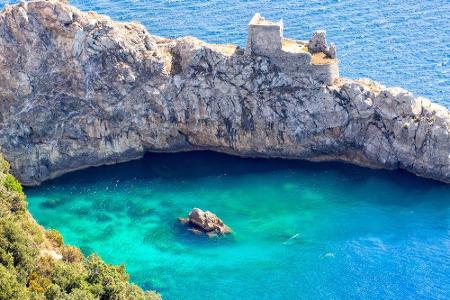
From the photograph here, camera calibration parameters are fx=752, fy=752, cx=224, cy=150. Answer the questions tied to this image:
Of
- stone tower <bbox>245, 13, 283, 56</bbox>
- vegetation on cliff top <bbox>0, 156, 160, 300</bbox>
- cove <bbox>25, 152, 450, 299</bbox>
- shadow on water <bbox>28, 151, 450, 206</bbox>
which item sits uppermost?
stone tower <bbox>245, 13, 283, 56</bbox>

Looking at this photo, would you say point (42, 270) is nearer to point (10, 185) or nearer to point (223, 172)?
point (10, 185)

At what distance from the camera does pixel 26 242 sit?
5012 cm

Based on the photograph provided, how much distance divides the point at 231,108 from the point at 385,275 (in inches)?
1005

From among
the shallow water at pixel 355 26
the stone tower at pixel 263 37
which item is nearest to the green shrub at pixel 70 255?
the stone tower at pixel 263 37

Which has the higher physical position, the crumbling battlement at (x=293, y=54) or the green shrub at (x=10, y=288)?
the crumbling battlement at (x=293, y=54)

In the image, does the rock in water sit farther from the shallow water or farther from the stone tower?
the shallow water

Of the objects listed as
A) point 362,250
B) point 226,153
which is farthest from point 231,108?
point 362,250

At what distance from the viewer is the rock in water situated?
6894 centimetres

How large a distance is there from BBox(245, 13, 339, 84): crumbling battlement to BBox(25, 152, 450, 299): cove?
31.4ft

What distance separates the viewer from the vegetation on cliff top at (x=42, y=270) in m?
46.7

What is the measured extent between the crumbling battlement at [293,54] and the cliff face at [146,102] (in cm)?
65

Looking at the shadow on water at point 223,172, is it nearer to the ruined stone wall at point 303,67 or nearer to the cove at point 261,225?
the cove at point 261,225

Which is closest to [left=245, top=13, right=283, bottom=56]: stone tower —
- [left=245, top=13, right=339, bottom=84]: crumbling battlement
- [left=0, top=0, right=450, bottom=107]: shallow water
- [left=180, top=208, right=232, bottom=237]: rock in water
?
[left=245, top=13, right=339, bottom=84]: crumbling battlement

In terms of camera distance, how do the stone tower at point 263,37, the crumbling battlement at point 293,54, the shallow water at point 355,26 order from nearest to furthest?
the stone tower at point 263,37, the crumbling battlement at point 293,54, the shallow water at point 355,26
